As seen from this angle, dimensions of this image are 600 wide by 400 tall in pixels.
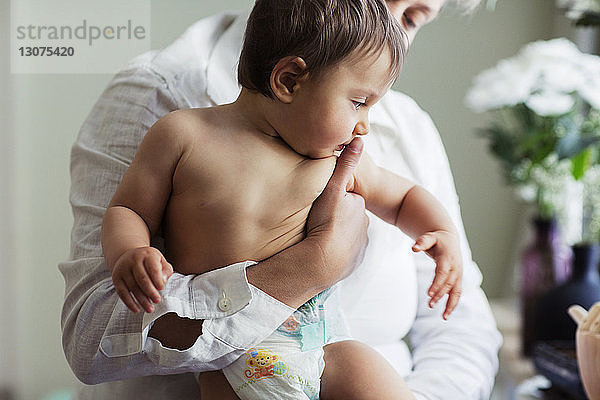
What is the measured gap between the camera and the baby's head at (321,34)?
70 centimetres

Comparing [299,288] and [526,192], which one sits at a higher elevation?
[299,288]

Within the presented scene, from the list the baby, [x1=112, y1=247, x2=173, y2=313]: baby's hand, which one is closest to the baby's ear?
the baby

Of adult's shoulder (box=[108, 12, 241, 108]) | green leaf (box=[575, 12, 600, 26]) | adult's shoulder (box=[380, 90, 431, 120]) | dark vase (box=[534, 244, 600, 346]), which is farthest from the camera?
dark vase (box=[534, 244, 600, 346])

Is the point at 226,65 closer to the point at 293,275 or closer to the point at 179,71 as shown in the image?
the point at 179,71

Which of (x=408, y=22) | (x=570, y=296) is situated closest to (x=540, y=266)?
(x=570, y=296)

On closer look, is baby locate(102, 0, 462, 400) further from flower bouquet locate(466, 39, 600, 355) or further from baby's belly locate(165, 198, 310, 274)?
flower bouquet locate(466, 39, 600, 355)

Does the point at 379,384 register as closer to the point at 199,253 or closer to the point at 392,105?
the point at 199,253

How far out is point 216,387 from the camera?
0.76 meters

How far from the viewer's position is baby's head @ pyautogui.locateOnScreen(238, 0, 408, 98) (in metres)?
0.70

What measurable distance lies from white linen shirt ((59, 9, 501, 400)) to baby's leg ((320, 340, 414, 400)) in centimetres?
8

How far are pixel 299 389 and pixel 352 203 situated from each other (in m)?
0.20

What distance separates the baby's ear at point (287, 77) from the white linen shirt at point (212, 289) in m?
0.17

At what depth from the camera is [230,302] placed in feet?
2.29

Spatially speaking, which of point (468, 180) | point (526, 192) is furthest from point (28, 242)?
point (468, 180)
